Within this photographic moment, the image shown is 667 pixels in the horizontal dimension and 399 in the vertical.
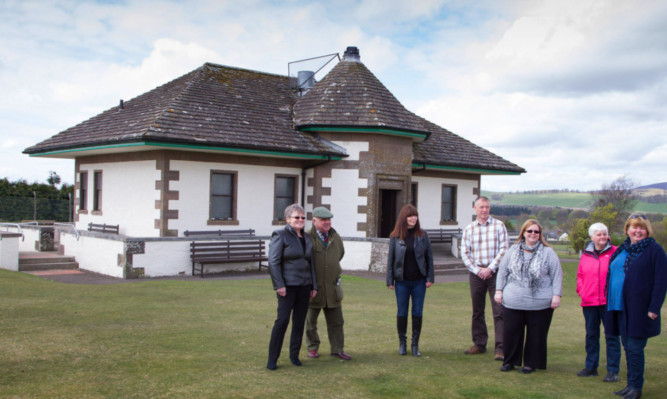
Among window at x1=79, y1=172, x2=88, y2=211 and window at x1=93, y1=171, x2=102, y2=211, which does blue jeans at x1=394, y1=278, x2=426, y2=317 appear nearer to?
window at x1=93, y1=171, x2=102, y2=211

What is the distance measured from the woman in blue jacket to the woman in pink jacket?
0.40 metres

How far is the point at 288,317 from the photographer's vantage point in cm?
700

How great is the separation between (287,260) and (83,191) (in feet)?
55.9

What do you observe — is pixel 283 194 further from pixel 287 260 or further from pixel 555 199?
pixel 555 199

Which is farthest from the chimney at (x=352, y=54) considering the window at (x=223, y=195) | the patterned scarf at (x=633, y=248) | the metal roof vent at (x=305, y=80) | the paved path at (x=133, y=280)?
the patterned scarf at (x=633, y=248)

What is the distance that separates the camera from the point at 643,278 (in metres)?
6.26

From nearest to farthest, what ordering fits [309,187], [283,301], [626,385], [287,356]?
[626,385]
[283,301]
[287,356]
[309,187]

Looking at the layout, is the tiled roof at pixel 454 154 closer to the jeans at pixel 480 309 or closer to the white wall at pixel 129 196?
the white wall at pixel 129 196

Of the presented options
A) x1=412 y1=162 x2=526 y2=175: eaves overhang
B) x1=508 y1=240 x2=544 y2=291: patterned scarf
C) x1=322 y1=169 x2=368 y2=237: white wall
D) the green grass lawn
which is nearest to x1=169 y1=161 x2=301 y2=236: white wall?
x1=322 y1=169 x2=368 y2=237: white wall

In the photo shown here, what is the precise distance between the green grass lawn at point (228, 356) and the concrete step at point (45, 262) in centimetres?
533

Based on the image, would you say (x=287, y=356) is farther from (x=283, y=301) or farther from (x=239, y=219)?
(x=239, y=219)

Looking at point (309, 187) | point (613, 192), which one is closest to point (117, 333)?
point (309, 187)

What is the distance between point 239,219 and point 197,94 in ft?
14.3

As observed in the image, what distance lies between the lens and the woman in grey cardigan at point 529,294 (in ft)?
22.7
